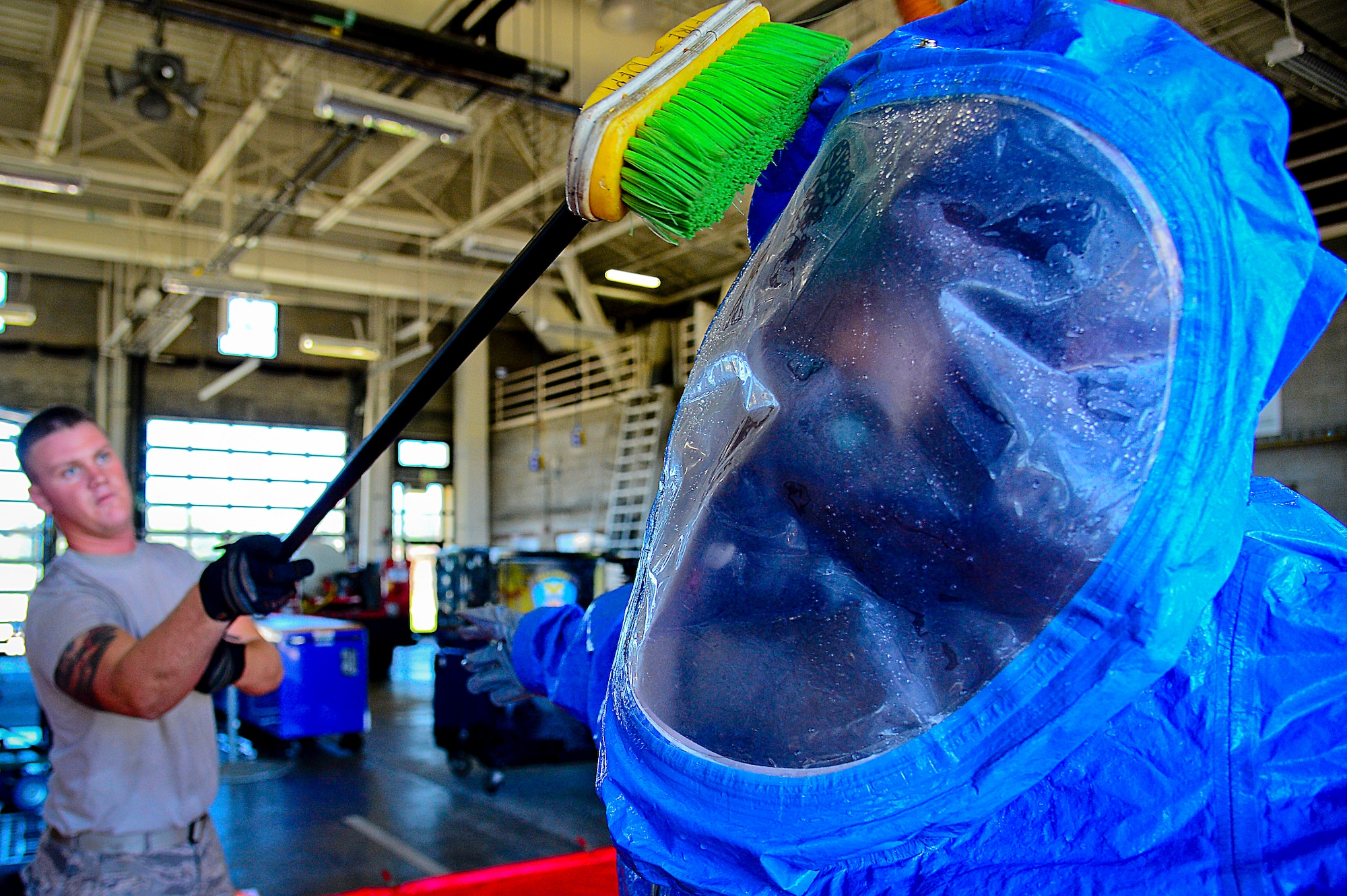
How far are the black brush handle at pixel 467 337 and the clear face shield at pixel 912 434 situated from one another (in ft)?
1.02

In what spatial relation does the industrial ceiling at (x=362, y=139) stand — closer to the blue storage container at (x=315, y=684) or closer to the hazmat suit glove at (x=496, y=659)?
the hazmat suit glove at (x=496, y=659)

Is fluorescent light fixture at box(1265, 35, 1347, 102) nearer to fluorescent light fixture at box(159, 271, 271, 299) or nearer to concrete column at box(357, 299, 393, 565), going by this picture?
fluorescent light fixture at box(159, 271, 271, 299)

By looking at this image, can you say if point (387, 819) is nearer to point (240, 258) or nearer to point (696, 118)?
point (696, 118)

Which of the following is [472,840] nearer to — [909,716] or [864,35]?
[909,716]

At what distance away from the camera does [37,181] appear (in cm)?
750

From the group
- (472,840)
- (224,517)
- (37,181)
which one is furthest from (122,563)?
(224,517)

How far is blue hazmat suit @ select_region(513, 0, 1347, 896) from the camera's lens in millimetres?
608

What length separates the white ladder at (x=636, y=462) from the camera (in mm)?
14133

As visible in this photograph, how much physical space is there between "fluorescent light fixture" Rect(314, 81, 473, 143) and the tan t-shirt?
202 inches

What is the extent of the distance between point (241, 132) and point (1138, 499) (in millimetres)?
10672

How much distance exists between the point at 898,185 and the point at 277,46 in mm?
10256

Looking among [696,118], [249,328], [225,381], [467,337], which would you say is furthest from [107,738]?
[225,381]

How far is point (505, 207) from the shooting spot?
11.2 metres

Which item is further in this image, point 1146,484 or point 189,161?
point 189,161
